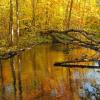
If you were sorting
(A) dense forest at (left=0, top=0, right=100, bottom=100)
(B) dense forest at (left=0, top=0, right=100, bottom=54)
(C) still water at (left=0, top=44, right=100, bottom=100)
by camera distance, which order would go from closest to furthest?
(C) still water at (left=0, top=44, right=100, bottom=100), (A) dense forest at (left=0, top=0, right=100, bottom=100), (B) dense forest at (left=0, top=0, right=100, bottom=54)

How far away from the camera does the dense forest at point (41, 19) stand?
90.3 ft

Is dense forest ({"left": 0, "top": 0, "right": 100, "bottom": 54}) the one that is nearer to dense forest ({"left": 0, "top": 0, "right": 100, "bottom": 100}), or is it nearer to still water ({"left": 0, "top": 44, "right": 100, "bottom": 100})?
dense forest ({"left": 0, "top": 0, "right": 100, "bottom": 100})

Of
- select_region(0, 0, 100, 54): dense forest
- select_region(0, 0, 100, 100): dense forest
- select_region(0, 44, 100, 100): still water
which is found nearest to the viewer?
select_region(0, 44, 100, 100): still water

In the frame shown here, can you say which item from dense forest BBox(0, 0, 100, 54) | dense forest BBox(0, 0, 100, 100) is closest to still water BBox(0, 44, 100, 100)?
dense forest BBox(0, 0, 100, 100)

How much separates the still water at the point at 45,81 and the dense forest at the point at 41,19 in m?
6.26

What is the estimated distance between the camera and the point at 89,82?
44.8 feet

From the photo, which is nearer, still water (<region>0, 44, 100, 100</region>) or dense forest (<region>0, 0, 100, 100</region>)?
still water (<region>0, 44, 100, 100</region>)

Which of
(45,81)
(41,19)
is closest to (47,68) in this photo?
(45,81)

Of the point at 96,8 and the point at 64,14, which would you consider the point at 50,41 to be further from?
the point at 96,8

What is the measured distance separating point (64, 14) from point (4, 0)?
9.12 m

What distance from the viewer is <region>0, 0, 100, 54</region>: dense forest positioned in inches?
1084

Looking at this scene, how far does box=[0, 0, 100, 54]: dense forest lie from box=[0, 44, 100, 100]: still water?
247 inches

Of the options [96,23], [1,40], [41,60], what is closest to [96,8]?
[96,23]

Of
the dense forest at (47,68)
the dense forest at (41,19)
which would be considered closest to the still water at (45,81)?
the dense forest at (47,68)
